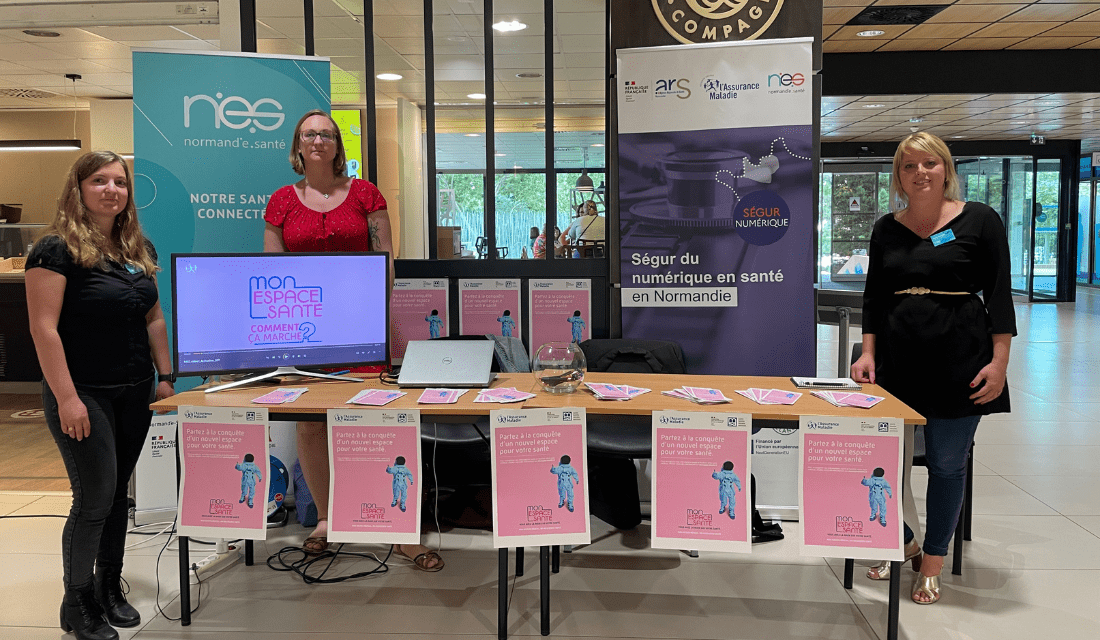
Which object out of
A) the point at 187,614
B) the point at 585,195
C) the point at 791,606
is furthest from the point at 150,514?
the point at 791,606

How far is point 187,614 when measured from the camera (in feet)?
9.15

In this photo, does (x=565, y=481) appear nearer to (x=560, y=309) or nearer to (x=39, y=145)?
(x=560, y=309)

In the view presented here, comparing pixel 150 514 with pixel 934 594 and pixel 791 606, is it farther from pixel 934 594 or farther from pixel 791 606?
pixel 934 594

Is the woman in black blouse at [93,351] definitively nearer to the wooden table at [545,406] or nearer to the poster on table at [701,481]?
the wooden table at [545,406]

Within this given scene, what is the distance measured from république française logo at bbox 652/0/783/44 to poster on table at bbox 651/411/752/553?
83.9 inches

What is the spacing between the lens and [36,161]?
12.3 m

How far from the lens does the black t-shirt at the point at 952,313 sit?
2.78 metres

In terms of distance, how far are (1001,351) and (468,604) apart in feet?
6.74

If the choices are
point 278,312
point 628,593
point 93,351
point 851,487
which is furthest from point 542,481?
point 93,351

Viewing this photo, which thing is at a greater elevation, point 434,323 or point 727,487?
point 434,323

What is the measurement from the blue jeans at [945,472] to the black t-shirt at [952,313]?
6 cm

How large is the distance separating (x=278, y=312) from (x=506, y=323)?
1395 mm

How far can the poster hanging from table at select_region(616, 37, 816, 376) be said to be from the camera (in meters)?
3.72

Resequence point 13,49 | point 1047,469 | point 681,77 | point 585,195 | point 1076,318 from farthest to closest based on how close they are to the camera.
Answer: point 1076,318
point 13,49
point 1047,469
point 585,195
point 681,77
